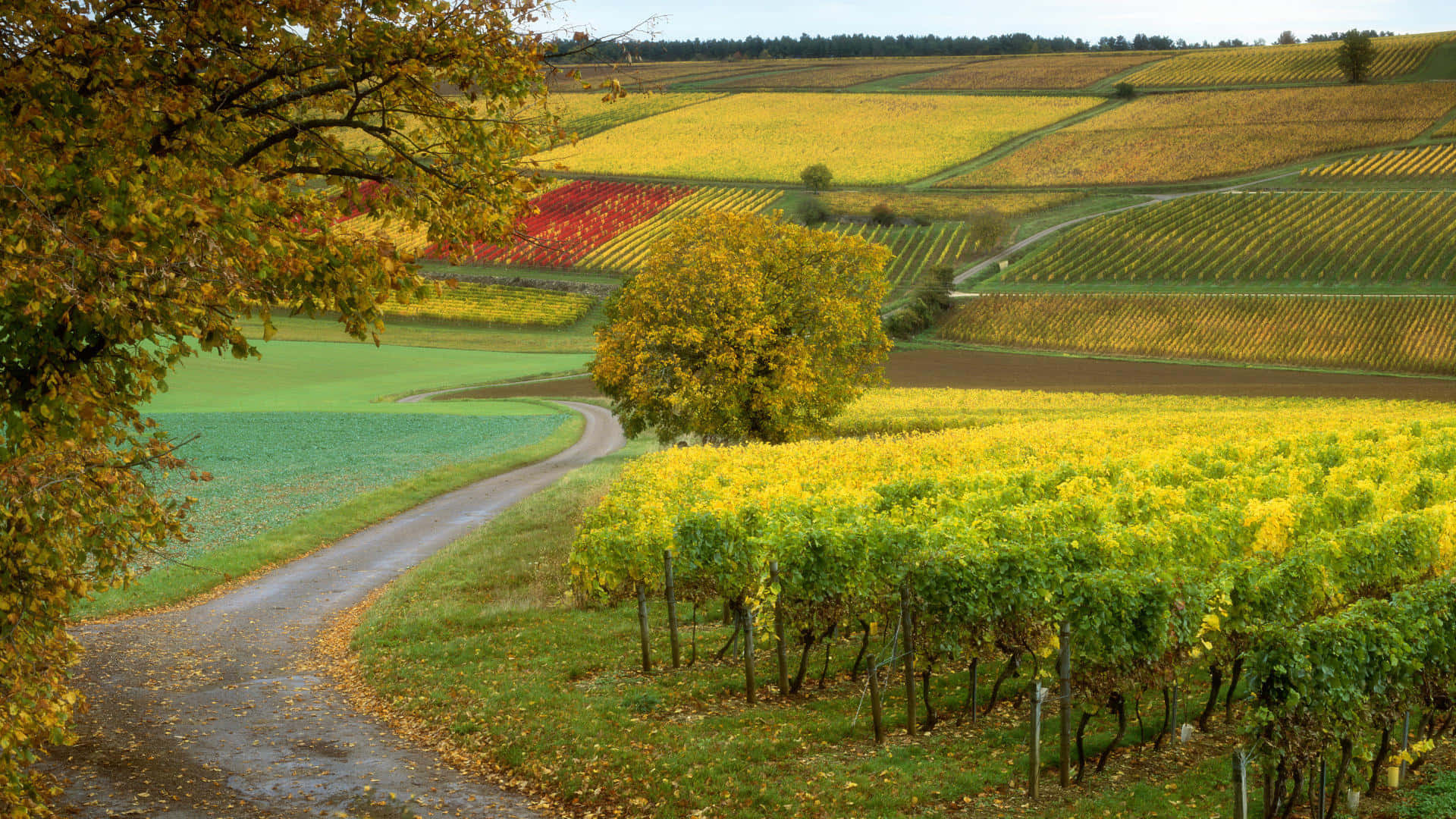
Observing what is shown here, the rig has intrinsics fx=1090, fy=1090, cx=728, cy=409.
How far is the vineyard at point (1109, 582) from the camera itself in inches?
411

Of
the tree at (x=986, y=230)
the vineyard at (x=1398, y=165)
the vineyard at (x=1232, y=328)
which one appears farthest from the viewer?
the tree at (x=986, y=230)

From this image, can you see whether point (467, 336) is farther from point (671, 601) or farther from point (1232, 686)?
point (1232, 686)

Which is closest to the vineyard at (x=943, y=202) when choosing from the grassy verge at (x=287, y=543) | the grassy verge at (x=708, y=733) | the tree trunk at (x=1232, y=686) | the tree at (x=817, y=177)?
the tree at (x=817, y=177)

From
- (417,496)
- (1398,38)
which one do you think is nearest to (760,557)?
(417,496)

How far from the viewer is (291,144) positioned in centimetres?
999

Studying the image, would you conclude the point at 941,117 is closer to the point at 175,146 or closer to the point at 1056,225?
the point at 1056,225

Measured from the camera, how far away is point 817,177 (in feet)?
401

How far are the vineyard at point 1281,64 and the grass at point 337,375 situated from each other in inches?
4398

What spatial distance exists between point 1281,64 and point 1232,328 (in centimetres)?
10161

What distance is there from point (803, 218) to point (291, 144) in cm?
10660

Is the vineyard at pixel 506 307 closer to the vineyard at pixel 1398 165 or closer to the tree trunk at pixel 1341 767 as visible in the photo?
the vineyard at pixel 1398 165

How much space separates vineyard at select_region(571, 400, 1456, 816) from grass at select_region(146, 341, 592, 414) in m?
48.8

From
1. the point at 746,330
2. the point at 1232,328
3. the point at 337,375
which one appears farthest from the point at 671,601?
the point at 337,375

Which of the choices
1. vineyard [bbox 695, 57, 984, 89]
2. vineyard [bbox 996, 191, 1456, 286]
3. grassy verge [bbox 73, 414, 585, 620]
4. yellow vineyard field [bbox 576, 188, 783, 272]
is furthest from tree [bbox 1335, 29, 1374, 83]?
grassy verge [bbox 73, 414, 585, 620]
